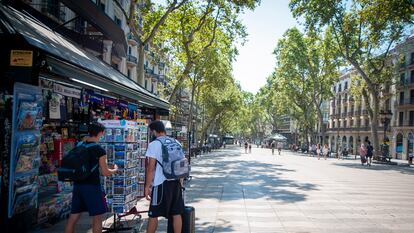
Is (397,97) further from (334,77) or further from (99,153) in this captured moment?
(99,153)

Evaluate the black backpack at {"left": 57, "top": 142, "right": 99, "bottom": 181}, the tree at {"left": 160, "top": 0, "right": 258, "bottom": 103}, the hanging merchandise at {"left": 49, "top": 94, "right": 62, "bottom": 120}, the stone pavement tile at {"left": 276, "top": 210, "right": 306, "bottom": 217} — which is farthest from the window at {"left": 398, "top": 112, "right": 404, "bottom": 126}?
the black backpack at {"left": 57, "top": 142, "right": 99, "bottom": 181}

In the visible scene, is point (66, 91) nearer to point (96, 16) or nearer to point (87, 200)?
point (87, 200)

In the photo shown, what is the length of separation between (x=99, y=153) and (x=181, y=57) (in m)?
20.2

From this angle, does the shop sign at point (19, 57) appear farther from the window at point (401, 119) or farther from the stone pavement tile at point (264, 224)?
the window at point (401, 119)

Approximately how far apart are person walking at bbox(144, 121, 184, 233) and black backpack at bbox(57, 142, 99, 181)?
0.80 m

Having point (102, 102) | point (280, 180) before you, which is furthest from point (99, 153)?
point (280, 180)

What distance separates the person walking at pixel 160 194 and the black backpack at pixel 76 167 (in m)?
0.80

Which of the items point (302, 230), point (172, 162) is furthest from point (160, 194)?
point (302, 230)

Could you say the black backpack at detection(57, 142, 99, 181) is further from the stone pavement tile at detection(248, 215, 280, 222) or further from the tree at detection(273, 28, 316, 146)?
the tree at detection(273, 28, 316, 146)

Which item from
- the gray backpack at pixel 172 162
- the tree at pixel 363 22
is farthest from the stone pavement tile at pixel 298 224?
the tree at pixel 363 22

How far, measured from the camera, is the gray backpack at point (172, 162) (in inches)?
181

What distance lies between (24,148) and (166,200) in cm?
247

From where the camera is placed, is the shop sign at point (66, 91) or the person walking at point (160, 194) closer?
the person walking at point (160, 194)

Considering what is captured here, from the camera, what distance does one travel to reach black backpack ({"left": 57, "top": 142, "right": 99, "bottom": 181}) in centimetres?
449
